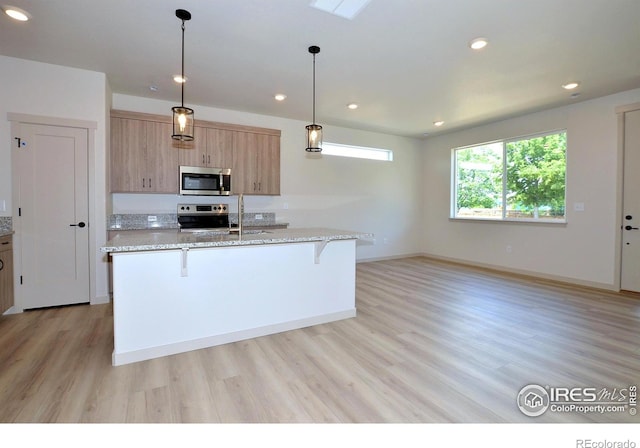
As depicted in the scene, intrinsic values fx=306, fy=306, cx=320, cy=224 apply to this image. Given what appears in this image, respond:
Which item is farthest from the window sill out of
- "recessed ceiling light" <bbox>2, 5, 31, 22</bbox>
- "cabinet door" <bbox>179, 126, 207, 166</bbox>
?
"recessed ceiling light" <bbox>2, 5, 31, 22</bbox>

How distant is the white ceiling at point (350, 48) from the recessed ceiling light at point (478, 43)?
0.06m

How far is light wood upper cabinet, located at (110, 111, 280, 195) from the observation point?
4.13m

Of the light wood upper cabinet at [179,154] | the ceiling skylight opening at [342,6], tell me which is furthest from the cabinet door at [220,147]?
the ceiling skylight opening at [342,6]

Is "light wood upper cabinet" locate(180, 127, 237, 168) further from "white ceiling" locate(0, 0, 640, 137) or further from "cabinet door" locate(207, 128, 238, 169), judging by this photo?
"white ceiling" locate(0, 0, 640, 137)

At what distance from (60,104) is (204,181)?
1820 millimetres

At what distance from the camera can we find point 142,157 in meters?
4.23

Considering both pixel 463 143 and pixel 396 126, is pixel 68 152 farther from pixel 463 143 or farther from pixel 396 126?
pixel 463 143

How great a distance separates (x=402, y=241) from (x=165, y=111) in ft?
18.0

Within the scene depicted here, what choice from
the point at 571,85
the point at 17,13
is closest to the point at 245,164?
the point at 17,13

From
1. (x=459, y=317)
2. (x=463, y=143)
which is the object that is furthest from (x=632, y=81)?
(x=459, y=317)

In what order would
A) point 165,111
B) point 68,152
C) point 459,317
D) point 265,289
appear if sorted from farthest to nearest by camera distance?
point 165,111 → point 68,152 → point 459,317 → point 265,289

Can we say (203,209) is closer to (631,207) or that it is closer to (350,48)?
(350,48)

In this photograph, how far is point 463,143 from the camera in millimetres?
6531

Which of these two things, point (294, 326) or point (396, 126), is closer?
point (294, 326)
